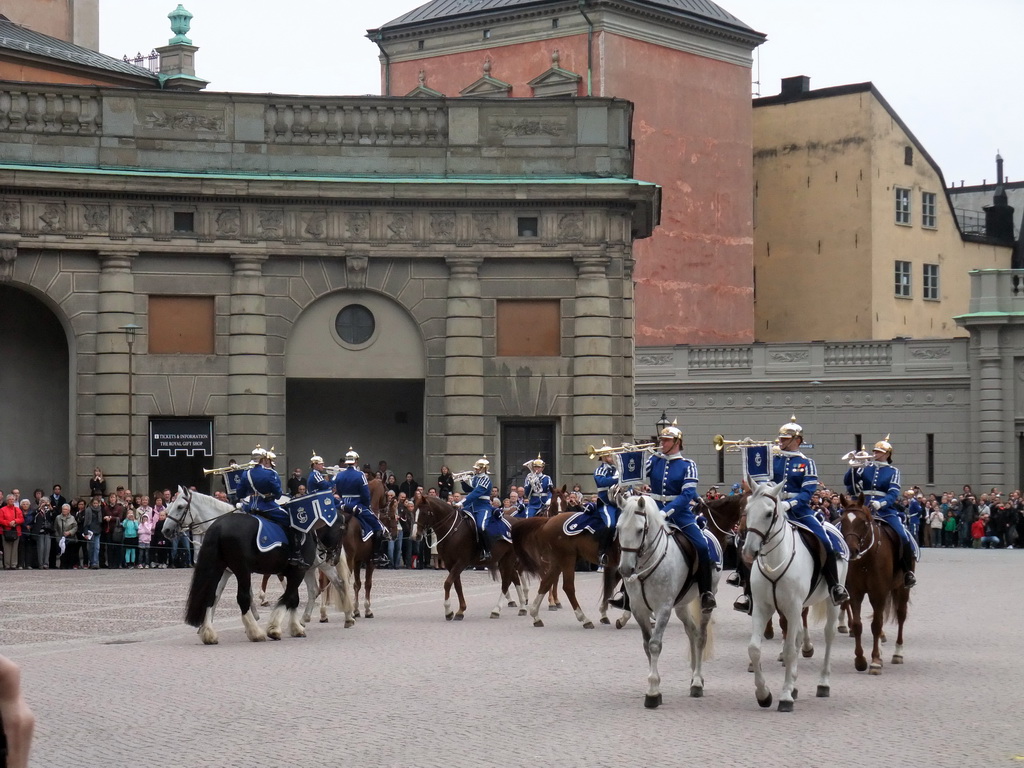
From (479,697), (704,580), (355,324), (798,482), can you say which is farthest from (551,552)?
(355,324)

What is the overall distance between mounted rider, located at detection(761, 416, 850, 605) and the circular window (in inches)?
1016

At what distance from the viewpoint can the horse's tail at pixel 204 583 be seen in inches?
839

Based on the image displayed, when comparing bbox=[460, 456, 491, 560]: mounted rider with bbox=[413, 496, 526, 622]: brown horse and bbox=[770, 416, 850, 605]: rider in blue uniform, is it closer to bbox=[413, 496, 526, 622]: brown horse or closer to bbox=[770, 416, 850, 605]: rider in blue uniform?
bbox=[413, 496, 526, 622]: brown horse

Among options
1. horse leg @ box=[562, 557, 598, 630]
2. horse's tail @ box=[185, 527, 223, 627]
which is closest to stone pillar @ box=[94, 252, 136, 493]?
horse leg @ box=[562, 557, 598, 630]

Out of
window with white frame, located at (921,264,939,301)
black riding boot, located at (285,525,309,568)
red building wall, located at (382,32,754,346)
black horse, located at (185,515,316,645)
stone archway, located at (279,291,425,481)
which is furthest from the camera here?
Answer: window with white frame, located at (921,264,939,301)

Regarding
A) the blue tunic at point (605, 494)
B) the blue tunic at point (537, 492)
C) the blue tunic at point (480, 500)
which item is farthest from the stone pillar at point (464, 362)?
the blue tunic at point (605, 494)

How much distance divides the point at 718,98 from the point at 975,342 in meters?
17.8

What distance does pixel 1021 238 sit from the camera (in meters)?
85.0

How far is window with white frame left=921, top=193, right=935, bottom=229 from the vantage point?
75938mm

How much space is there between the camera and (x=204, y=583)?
21.5 m

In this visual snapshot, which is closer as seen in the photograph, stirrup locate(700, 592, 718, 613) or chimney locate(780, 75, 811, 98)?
stirrup locate(700, 592, 718, 613)

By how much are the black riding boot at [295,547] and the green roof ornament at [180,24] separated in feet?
124

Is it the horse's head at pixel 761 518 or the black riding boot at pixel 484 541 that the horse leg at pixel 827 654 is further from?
the black riding boot at pixel 484 541

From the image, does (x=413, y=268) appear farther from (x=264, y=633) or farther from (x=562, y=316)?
(x=264, y=633)
